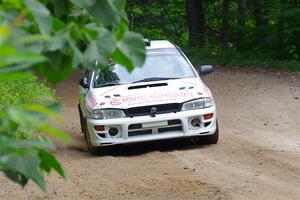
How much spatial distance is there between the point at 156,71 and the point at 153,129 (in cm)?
127

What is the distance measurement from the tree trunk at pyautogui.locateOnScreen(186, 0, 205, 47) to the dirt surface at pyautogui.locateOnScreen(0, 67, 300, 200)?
14.1m

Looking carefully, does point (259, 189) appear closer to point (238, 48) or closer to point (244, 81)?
point (244, 81)

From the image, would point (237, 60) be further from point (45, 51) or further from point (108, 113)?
point (45, 51)

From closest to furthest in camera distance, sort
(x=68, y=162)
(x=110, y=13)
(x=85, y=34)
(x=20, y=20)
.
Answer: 1. (x=20, y=20)
2. (x=85, y=34)
3. (x=110, y=13)
4. (x=68, y=162)

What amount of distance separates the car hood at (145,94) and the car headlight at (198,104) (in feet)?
0.20

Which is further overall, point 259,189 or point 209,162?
point 209,162

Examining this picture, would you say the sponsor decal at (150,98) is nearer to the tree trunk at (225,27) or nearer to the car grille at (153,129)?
the car grille at (153,129)

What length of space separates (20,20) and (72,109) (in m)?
16.5

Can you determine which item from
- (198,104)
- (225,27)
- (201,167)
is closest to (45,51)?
(201,167)

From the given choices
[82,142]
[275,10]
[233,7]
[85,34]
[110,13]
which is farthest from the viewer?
[233,7]

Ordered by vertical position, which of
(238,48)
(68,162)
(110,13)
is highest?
(110,13)

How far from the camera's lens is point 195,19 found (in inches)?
1172

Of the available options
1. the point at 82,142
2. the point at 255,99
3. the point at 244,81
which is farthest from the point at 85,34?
the point at 244,81

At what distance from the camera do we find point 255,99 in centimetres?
1714
